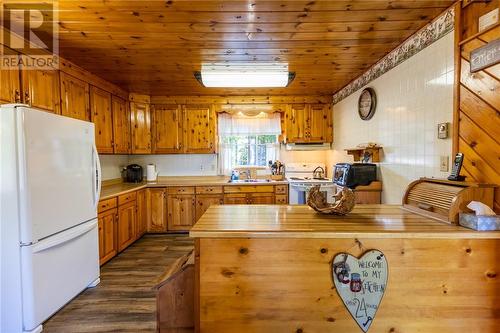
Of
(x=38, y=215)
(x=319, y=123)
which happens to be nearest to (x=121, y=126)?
(x=38, y=215)

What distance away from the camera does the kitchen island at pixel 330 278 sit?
140cm

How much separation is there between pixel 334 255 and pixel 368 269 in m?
0.19

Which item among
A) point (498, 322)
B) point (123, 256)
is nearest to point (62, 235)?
point (123, 256)

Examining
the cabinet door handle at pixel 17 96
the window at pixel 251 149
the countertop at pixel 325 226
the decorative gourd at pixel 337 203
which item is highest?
the cabinet door handle at pixel 17 96

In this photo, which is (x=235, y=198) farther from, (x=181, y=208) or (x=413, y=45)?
(x=413, y=45)

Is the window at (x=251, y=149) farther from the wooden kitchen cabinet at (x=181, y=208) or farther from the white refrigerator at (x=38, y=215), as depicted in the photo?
the white refrigerator at (x=38, y=215)

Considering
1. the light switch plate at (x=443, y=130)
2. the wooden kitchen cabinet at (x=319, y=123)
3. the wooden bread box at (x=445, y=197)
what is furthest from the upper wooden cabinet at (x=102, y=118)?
the light switch plate at (x=443, y=130)

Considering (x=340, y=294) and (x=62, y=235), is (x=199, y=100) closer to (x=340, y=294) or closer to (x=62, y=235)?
(x=62, y=235)

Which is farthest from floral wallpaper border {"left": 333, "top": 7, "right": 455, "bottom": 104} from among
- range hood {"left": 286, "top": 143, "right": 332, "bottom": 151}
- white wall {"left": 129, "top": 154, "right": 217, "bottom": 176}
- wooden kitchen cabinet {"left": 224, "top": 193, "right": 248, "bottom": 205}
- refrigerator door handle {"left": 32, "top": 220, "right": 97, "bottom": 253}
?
refrigerator door handle {"left": 32, "top": 220, "right": 97, "bottom": 253}

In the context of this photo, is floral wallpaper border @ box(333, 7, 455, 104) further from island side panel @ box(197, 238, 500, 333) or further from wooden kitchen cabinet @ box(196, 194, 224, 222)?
wooden kitchen cabinet @ box(196, 194, 224, 222)

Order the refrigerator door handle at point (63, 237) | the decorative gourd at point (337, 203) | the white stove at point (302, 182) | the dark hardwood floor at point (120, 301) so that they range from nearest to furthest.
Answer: the decorative gourd at point (337, 203), the refrigerator door handle at point (63, 237), the dark hardwood floor at point (120, 301), the white stove at point (302, 182)

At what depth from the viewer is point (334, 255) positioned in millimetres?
1428

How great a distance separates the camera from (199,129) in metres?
4.53

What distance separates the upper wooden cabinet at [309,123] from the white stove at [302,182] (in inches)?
19.3
